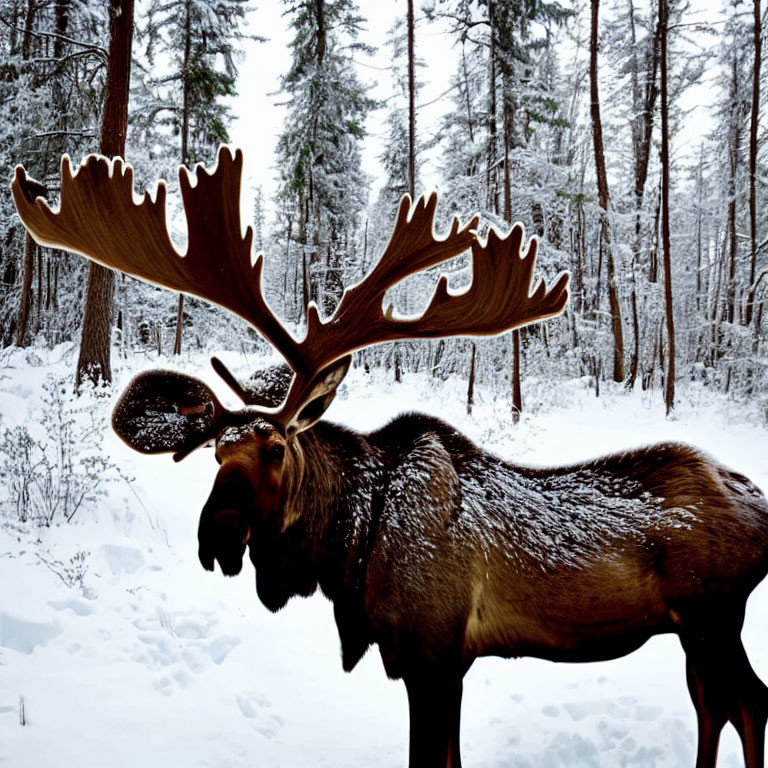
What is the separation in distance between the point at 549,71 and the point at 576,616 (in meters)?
20.4

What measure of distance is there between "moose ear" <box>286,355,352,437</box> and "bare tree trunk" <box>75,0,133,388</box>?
6.33 m

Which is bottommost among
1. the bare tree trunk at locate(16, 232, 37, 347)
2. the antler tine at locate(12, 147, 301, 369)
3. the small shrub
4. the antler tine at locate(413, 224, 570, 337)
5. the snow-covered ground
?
the snow-covered ground

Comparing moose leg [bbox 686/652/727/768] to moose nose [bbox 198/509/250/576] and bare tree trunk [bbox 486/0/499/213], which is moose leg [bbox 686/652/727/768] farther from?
bare tree trunk [bbox 486/0/499/213]

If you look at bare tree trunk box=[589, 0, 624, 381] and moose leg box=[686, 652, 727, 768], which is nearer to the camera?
moose leg box=[686, 652, 727, 768]

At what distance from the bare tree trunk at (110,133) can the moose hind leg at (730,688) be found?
7.36 m

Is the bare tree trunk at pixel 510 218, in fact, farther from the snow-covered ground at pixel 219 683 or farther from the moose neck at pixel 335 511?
the moose neck at pixel 335 511

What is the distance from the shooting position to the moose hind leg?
158cm

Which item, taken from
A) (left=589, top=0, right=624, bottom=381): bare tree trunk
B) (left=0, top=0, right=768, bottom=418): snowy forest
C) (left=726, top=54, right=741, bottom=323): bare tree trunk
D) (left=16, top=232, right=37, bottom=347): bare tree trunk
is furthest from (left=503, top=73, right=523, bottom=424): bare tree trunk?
(left=726, top=54, right=741, bottom=323): bare tree trunk

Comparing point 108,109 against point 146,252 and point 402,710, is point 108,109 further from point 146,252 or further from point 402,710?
point 402,710

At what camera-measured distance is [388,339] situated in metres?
1.83

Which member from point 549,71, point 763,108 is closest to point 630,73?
point 549,71

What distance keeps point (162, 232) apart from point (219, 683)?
2062 mm

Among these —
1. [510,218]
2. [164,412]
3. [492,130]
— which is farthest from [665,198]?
[164,412]

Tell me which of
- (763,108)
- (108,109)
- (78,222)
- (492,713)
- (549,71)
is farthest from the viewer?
(549,71)
